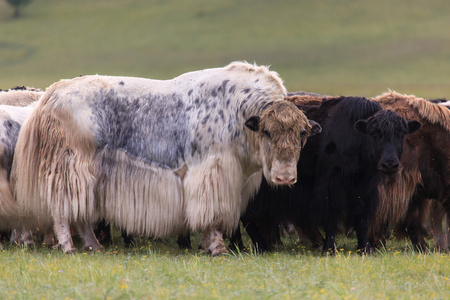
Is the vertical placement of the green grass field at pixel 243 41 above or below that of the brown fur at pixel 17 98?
above

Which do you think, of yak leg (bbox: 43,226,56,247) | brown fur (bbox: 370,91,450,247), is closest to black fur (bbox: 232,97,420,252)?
brown fur (bbox: 370,91,450,247)

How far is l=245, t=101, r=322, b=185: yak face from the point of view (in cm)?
761

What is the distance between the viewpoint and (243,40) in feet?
230

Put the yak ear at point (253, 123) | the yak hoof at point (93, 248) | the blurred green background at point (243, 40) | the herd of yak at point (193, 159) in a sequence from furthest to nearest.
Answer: the blurred green background at point (243, 40) → the yak hoof at point (93, 248) → the herd of yak at point (193, 159) → the yak ear at point (253, 123)

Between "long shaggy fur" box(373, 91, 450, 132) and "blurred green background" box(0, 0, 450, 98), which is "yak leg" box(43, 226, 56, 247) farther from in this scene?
"blurred green background" box(0, 0, 450, 98)

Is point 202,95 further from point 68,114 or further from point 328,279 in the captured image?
point 328,279

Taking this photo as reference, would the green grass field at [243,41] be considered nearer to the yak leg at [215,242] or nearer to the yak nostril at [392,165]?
the yak nostril at [392,165]

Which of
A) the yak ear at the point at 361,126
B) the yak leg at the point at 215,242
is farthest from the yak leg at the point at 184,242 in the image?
the yak ear at the point at 361,126

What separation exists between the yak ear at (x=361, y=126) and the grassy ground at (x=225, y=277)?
1567 mm

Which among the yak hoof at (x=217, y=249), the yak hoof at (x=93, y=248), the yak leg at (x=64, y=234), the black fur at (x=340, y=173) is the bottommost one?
the yak hoof at (x=93, y=248)

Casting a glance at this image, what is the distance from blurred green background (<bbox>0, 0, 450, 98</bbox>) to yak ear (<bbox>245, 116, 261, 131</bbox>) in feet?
163

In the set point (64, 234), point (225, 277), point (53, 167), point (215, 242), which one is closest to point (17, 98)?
point (53, 167)

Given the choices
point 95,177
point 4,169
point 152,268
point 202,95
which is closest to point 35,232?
point 4,169

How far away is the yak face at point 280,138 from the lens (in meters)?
7.61
